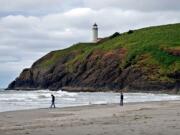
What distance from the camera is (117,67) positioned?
129m

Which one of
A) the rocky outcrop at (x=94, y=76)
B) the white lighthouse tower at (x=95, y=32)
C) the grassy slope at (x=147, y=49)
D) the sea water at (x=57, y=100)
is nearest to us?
the sea water at (x=57, y=100)

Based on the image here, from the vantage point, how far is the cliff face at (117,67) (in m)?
122

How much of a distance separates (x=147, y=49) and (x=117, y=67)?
1740cm

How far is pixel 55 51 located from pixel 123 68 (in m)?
57.8

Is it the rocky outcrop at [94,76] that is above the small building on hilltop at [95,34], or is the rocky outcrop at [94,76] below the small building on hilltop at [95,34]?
below

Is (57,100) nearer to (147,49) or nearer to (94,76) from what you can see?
(94,76)

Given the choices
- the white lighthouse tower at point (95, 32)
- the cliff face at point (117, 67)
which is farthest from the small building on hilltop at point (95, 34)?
the cliff face at point (117, 67)

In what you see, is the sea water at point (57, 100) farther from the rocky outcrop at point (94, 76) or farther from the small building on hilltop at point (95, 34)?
the small building on hilltop at point (95, 34)

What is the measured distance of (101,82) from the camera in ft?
416

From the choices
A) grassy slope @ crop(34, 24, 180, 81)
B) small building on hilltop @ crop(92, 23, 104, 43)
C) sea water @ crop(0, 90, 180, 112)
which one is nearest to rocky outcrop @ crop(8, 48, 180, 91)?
grassy slope @ crop(34, 24, 180, 81)

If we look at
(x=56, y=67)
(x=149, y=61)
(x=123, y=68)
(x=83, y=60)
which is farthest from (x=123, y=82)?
(x=56, y=67)

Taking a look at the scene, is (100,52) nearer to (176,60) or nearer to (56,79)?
(56,79)

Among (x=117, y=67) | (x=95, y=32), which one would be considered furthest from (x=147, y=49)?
(x=95, y=32)

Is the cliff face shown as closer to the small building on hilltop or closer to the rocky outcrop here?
the rocky outcrop
